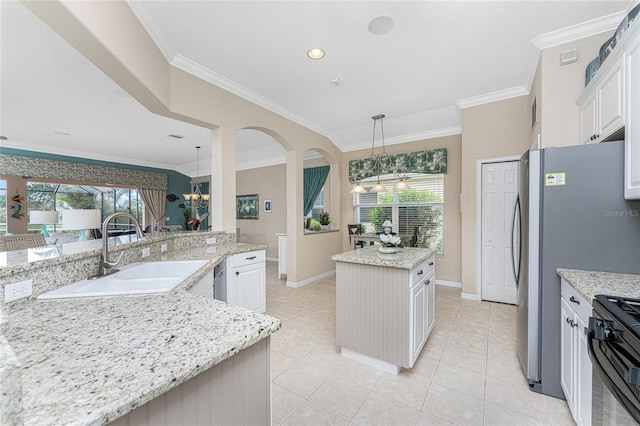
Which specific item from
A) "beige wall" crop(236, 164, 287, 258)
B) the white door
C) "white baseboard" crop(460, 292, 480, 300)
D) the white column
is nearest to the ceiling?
the white column

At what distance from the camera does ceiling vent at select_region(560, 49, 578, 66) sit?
2.36 metres

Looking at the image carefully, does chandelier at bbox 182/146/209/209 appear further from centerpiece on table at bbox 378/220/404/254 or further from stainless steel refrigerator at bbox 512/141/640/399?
stainless steel refrigerator at bbox 512/141/640/399

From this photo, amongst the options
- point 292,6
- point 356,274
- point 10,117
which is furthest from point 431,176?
point 10,117

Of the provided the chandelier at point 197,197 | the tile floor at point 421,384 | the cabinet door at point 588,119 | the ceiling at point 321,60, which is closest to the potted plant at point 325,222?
the ceiling at point 321,60

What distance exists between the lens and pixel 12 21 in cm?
206

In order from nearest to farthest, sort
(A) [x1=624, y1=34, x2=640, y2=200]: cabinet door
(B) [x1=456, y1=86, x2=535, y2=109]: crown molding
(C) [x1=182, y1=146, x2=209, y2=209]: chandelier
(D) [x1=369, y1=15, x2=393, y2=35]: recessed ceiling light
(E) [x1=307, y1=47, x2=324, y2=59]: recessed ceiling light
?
(A) [x1=624, y1=34, x2=640, y2=200]: cabinet door → (D) [x1=369, y1=15, x2=393, y2=35]: recessed ceiling light → (E) [x1=307, y1=47, x2=324, y2=59]: recessed ceiling light → (B) [x1=456, y1=86, x2=535, y2=109]: crown molding → (C) [x1=182, y1=146, x2=209, y2=209]: chandelier

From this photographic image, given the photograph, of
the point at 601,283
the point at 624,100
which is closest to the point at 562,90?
the point at 624,100

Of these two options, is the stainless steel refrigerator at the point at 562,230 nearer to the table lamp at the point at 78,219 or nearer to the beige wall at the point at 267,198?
the table lamp at the point at 78,219

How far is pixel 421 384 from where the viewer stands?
1949 mm

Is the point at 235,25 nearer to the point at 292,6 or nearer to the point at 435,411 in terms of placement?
the point at 292,6

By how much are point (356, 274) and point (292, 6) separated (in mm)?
2194

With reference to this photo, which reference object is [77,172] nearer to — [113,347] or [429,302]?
[113,347]

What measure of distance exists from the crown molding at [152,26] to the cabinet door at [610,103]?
3.31 meters

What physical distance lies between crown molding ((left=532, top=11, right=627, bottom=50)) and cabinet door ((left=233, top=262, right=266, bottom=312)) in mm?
3569
